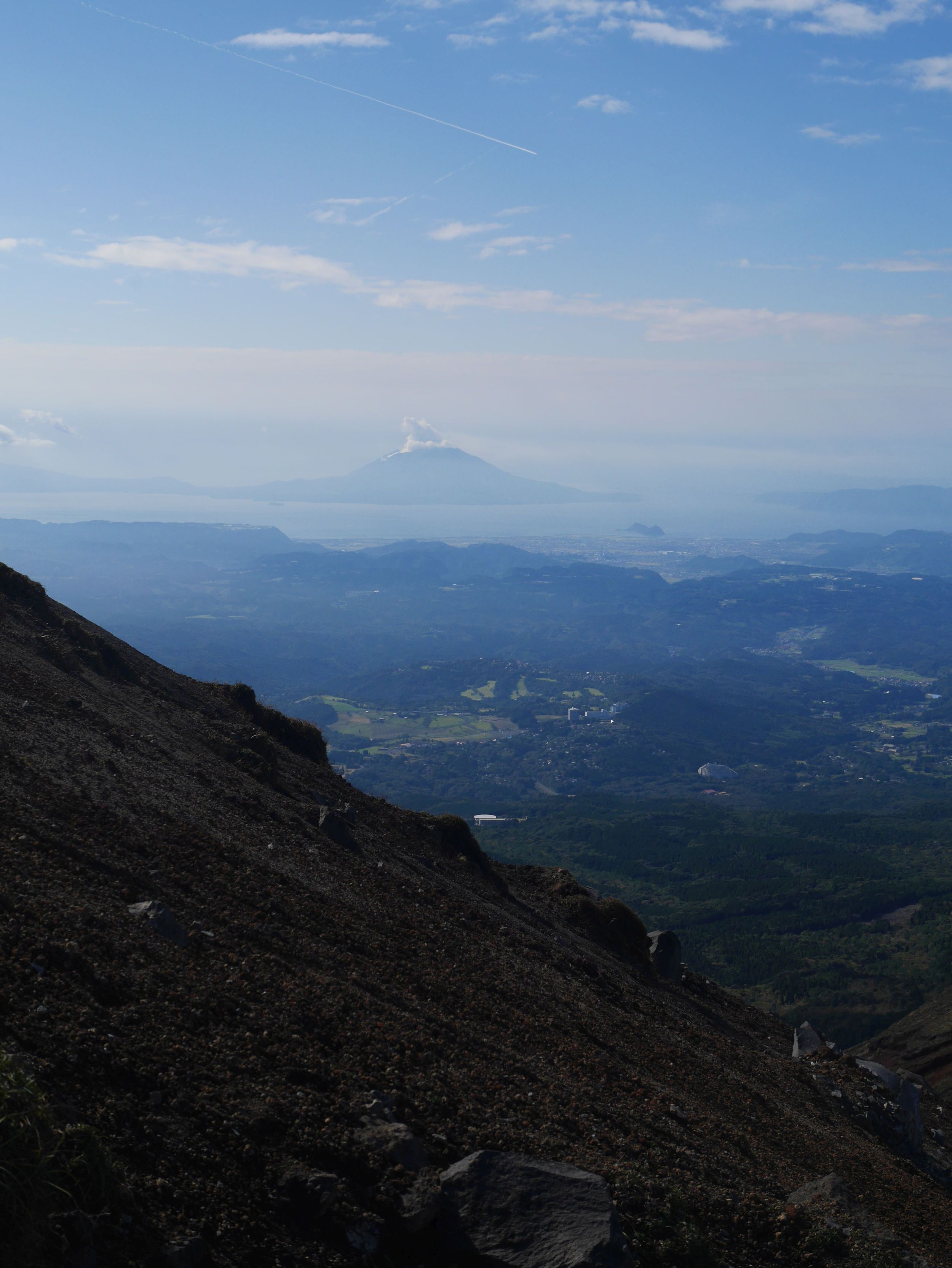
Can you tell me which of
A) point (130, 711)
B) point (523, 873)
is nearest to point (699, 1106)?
point (523, 873)

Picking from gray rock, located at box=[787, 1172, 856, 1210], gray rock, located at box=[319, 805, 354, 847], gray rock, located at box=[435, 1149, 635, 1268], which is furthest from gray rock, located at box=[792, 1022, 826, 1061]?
gray rock, located at box=[435, 1149, 635, 1268]

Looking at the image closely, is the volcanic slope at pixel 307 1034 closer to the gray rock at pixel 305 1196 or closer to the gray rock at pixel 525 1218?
the gray rock at pixel 305 1196

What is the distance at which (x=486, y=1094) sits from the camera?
28.9ft

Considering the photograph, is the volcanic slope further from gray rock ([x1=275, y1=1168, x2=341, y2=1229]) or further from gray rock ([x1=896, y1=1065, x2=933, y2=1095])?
gray rock ([x1=896, y1=1065, x2=933, y2=1095])

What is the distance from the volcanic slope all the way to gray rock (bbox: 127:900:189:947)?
0.18ft

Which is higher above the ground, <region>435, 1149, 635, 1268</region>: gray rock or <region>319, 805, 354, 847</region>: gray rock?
<region>319, 805, 354, 847</region>: gray rock

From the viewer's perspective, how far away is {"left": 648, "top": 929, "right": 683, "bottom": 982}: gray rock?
20391mm

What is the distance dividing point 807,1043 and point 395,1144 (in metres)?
15.7

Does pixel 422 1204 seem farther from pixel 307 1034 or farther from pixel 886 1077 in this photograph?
pixel 886 1077

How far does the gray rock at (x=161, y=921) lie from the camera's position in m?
9.03

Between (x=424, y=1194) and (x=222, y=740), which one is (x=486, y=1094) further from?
(x=222, y=740)

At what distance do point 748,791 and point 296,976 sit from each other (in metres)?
138

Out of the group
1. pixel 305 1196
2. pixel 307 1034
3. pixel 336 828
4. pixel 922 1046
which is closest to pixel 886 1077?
pixel 336 828

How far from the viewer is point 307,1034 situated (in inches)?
329
